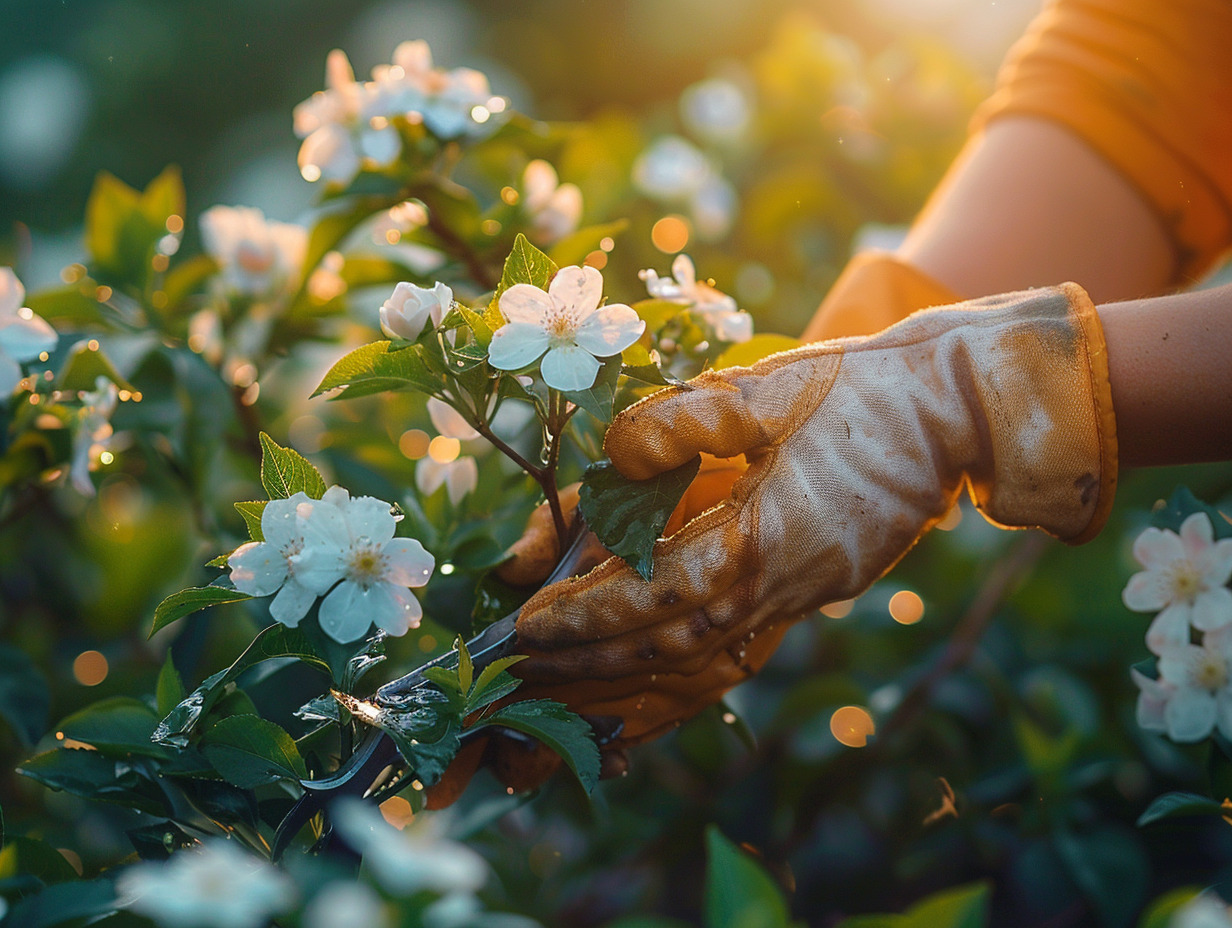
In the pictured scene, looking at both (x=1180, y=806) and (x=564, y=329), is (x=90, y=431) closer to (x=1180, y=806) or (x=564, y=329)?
(x=564, y=329)

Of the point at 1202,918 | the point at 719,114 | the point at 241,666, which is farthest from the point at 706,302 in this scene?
the point at 719,114

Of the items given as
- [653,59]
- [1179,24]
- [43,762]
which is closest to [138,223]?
[43,762]

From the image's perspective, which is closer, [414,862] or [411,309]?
[414,862]

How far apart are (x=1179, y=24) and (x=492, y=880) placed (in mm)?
1526

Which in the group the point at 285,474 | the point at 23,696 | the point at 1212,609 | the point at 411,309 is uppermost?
the point at 411,309

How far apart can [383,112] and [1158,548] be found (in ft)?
3.25

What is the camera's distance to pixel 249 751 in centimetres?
70

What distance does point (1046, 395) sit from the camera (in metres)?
0.85

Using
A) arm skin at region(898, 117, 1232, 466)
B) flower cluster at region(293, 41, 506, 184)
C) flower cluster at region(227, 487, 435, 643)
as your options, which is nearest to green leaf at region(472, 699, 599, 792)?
flower cluster at region(227, 487, 435, 643)

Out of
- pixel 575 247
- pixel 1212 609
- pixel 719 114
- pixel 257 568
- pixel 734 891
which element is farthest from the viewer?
pixel 719 114

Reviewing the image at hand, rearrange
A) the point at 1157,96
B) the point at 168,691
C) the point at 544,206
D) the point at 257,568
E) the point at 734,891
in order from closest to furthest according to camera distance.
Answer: the point at 734,891, the point at 257,568, the point at 168,691, the point at 544,206, the point at 1157,96

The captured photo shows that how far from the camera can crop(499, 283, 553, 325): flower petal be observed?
2.27 ft

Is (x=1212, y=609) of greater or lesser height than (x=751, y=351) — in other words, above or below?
below

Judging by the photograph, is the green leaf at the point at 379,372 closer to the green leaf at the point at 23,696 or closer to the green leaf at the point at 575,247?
the green leaf at the point at 575,247
